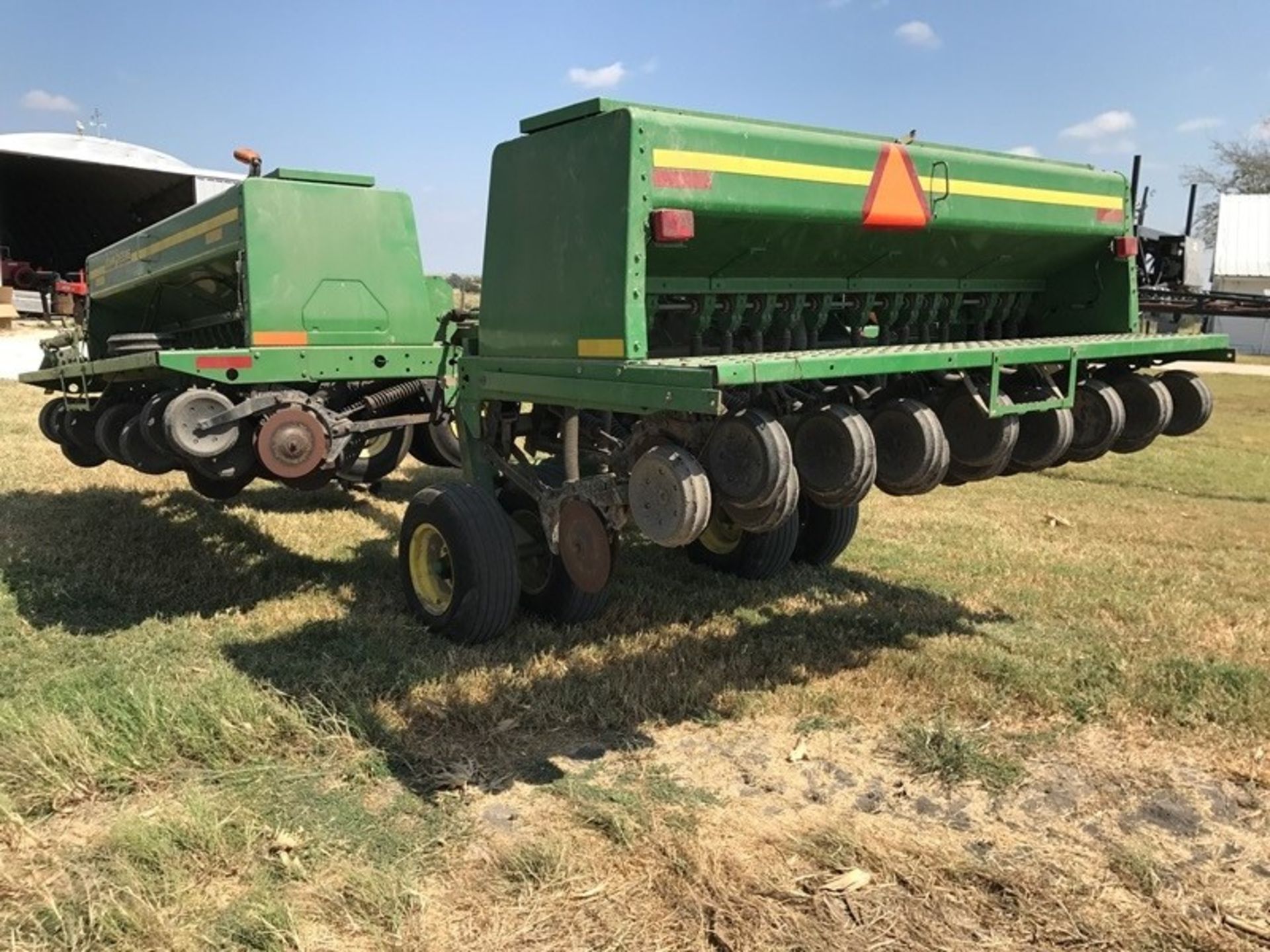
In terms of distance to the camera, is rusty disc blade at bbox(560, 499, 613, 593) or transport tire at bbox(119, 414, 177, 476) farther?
transport tire at bbox(119, 414, 177, 476)

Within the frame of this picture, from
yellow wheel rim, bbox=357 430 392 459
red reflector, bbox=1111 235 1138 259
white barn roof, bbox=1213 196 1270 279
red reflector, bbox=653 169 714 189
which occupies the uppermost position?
white barn roof, bbox=1213 196 1270 279

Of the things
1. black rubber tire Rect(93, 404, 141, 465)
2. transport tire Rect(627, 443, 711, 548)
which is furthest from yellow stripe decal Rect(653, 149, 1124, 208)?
black rubber tire Rect(93, 404, 141, 465)

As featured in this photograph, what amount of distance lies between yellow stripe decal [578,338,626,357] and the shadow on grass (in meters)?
1.25

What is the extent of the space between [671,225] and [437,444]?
3251 millimetres

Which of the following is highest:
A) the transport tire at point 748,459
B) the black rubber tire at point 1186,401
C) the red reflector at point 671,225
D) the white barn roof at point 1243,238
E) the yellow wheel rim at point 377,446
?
the white barn roof at point 1243,238

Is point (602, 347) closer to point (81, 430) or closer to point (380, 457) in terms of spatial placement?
point (380, 457)

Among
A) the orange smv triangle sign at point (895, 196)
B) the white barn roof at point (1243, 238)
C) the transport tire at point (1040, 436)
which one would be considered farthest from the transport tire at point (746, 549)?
the white barn roof at point (1243, 238)

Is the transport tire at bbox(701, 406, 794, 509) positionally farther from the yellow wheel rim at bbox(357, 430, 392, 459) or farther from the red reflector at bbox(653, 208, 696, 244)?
the yellow wheel rim at bbox(357, 430, 392, 459)

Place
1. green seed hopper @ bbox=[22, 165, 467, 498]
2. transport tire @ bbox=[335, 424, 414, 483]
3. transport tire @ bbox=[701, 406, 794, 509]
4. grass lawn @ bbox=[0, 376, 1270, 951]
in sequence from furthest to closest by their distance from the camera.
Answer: transport tire @ bbox=[335, 424, 414, 483] → green seed hopper @ bbox=[22, 165, 467, 498] → transport tire @ bbox=[701, 406, 794, 509] → grass lawn @ bbox=[0, 376, 1270, 951]

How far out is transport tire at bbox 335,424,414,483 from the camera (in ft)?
20.9

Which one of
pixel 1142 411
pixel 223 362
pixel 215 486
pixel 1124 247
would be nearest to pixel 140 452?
pixel 215 486

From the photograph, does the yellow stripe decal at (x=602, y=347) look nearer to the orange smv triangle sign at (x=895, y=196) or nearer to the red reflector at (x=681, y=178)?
the red reflector at (x=681, y=178)

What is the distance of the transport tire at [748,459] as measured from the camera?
2.89 m

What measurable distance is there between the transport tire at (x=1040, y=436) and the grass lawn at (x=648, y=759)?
0.84 meters
